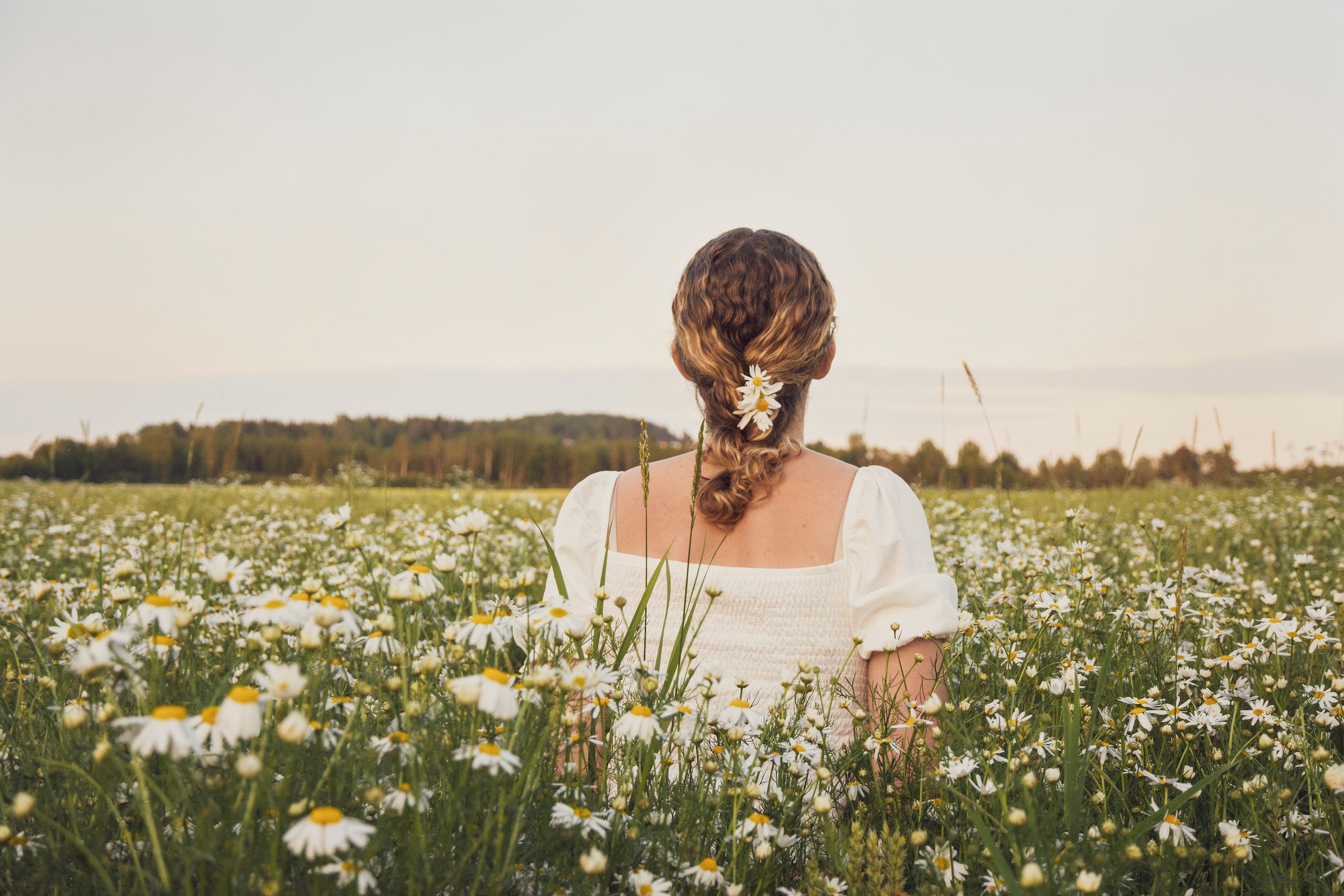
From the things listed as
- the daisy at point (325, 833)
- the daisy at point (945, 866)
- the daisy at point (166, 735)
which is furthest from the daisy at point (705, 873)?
the daisy at point (166, 735)

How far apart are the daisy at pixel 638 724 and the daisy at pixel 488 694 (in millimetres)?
323

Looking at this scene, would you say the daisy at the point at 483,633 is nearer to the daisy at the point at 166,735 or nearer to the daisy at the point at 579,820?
the daisy at the point at 579,820

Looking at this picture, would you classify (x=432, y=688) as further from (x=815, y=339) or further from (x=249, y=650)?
(x=815, y=339)

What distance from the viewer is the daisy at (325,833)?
1153 mm

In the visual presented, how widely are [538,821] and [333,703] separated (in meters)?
0.62

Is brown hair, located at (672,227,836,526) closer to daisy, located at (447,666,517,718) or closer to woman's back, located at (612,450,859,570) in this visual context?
woman's back, located at (612,450,859,570)

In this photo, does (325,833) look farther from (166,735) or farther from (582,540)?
(582,540)

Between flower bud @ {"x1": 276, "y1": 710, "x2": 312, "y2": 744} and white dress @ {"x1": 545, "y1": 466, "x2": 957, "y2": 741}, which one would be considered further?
white dress @ {"x1": 545, "y1": 466, "x2": 957, "y2": 741}

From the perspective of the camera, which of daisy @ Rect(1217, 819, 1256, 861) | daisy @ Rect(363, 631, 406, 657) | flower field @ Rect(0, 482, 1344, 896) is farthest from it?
daisy @ Rect(1217, 819, 1256, 861)

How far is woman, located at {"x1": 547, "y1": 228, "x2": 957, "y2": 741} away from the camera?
9.28ft

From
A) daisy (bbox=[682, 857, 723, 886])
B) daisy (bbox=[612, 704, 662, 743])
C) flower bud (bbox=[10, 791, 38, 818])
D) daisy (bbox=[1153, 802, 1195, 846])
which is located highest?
daisy (bbox=[612, 704, 662, 743])

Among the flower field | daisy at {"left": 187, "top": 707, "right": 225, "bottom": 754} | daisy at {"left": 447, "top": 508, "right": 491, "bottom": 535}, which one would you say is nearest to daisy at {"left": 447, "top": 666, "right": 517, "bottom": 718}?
the flower field

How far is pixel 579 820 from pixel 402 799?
35 centimetres

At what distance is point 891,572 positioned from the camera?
2.79 m
